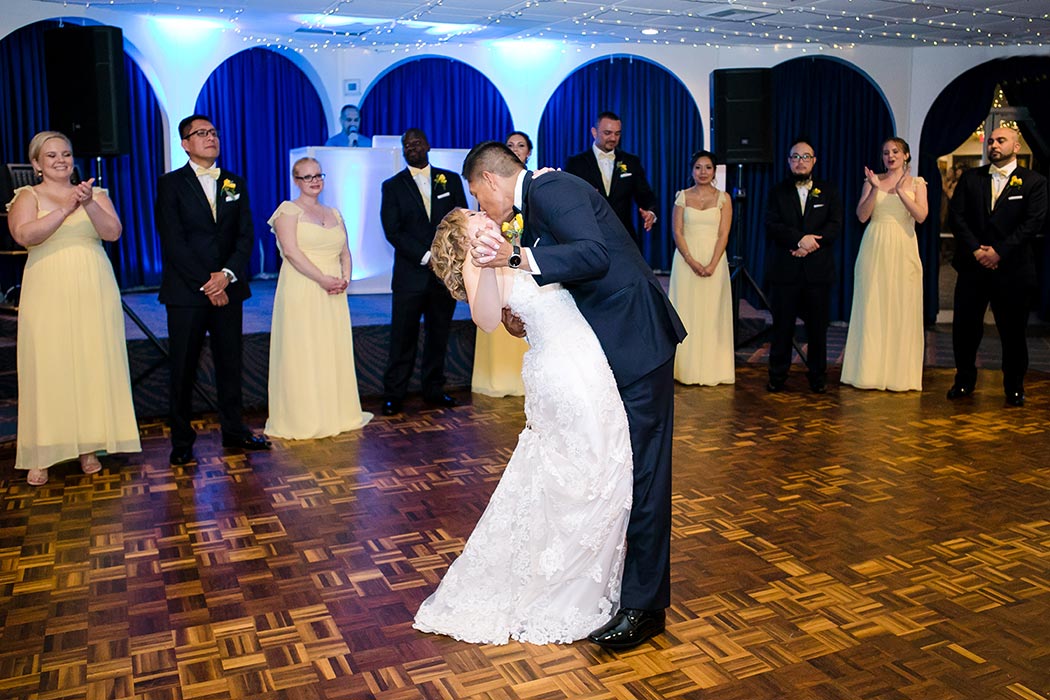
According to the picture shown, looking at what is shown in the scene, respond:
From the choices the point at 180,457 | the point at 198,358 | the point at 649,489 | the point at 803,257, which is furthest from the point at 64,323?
the point at 803,257

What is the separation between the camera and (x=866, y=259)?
689 centimetres

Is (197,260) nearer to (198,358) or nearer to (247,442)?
(198,358)

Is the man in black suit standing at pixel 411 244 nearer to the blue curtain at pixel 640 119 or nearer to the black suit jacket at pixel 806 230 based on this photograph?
the black suit jacket at pixel 806 230

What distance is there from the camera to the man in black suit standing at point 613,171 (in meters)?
7.08

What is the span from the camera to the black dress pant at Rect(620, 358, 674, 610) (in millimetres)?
3020

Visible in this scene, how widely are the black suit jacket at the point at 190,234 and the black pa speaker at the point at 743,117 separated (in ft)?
13.5

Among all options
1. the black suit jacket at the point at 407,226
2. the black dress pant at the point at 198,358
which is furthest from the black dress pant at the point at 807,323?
the black dress pant at the point at 198,358

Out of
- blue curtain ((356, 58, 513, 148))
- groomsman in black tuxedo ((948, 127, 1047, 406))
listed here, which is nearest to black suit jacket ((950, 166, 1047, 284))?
groomsman in black tuxedo ((948, 127, 1047, 406))

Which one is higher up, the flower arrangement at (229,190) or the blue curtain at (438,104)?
the blue curtain at (438,104)

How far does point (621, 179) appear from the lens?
711cm

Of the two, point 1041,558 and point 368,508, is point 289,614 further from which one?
point 1041,558

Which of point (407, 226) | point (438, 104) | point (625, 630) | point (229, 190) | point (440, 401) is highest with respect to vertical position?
point (438, 104)

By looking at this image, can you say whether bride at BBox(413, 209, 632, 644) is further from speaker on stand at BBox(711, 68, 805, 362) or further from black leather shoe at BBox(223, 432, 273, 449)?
speaker on stand at BBox(711, 68, 805, 362)

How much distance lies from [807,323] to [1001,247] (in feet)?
4.25
